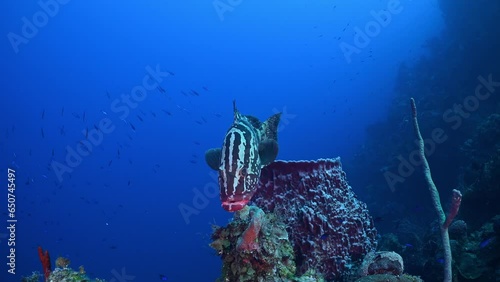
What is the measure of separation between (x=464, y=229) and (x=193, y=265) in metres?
38.5

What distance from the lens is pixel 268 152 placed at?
4410 millimetres

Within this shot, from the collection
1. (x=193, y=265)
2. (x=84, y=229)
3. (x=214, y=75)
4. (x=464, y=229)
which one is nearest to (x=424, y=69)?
(x=464, y=229)

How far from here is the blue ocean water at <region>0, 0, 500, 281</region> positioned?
5119 centimetres

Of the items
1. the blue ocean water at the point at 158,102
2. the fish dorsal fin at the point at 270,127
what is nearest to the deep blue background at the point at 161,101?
the blue ocean water at the point at 158,102

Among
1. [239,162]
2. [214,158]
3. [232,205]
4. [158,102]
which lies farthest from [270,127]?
[158,102]

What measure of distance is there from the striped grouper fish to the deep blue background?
1348 inches

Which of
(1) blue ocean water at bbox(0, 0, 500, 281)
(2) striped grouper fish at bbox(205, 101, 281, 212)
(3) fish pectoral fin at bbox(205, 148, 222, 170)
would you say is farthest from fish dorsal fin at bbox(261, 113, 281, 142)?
(1) blue ocean water at bbox(0, 0, 500, 281)

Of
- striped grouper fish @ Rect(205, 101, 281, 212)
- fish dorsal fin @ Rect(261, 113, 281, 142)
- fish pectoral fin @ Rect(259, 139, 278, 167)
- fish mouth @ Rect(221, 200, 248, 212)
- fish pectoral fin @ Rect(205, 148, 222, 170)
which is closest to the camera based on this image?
fish mouth @ Rect(221, 200, 248, 212)

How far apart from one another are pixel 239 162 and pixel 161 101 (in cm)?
11195

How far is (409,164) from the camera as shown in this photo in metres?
17.5

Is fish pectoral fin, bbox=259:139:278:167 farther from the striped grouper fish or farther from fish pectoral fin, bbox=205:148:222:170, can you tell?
fish pectoral fin, bbox=205:148:222:170

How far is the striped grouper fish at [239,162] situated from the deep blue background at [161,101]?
1348 inches

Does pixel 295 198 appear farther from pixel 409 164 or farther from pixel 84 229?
pixel 84 229

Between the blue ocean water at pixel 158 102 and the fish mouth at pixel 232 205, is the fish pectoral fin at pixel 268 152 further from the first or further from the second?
the blue ocean water at pixel 158 102
